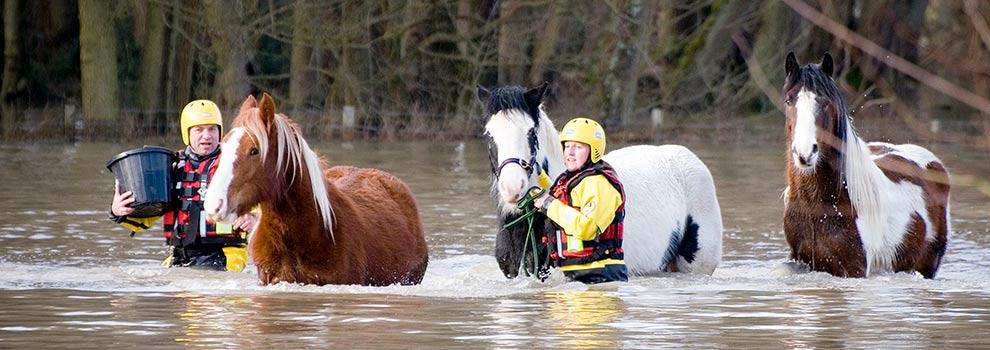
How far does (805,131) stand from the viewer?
927 centimetres

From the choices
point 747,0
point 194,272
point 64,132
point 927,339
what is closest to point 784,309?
point 927,339

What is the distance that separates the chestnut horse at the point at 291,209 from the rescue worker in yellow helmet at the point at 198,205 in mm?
827

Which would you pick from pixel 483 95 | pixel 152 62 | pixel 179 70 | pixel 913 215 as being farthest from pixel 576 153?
pixel 179 70

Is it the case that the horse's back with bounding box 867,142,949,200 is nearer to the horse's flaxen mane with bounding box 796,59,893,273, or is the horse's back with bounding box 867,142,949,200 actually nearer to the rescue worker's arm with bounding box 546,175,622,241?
the horse's flaxen mane with bounding box 796,59,893,273

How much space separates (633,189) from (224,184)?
2.67 m

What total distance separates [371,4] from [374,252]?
21596mm

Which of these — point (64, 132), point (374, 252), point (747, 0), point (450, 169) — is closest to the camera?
point (374, 252)

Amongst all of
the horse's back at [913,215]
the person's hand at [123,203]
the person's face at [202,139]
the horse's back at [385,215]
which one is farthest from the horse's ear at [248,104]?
the horse's back at [913,215]

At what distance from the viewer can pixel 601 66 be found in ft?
105

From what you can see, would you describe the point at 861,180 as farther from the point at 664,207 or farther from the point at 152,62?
the point at 152,62

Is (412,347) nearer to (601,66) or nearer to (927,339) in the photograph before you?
(927,339)

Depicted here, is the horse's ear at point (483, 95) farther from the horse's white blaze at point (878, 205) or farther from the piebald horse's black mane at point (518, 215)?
the horse's white blaze at point (878, 205)

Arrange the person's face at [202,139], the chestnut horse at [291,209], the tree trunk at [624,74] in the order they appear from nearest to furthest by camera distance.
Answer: the chestnut horse at [291,209], the person's face at [202,139], the tree trunk at [624,74]

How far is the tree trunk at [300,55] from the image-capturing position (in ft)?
98.5
